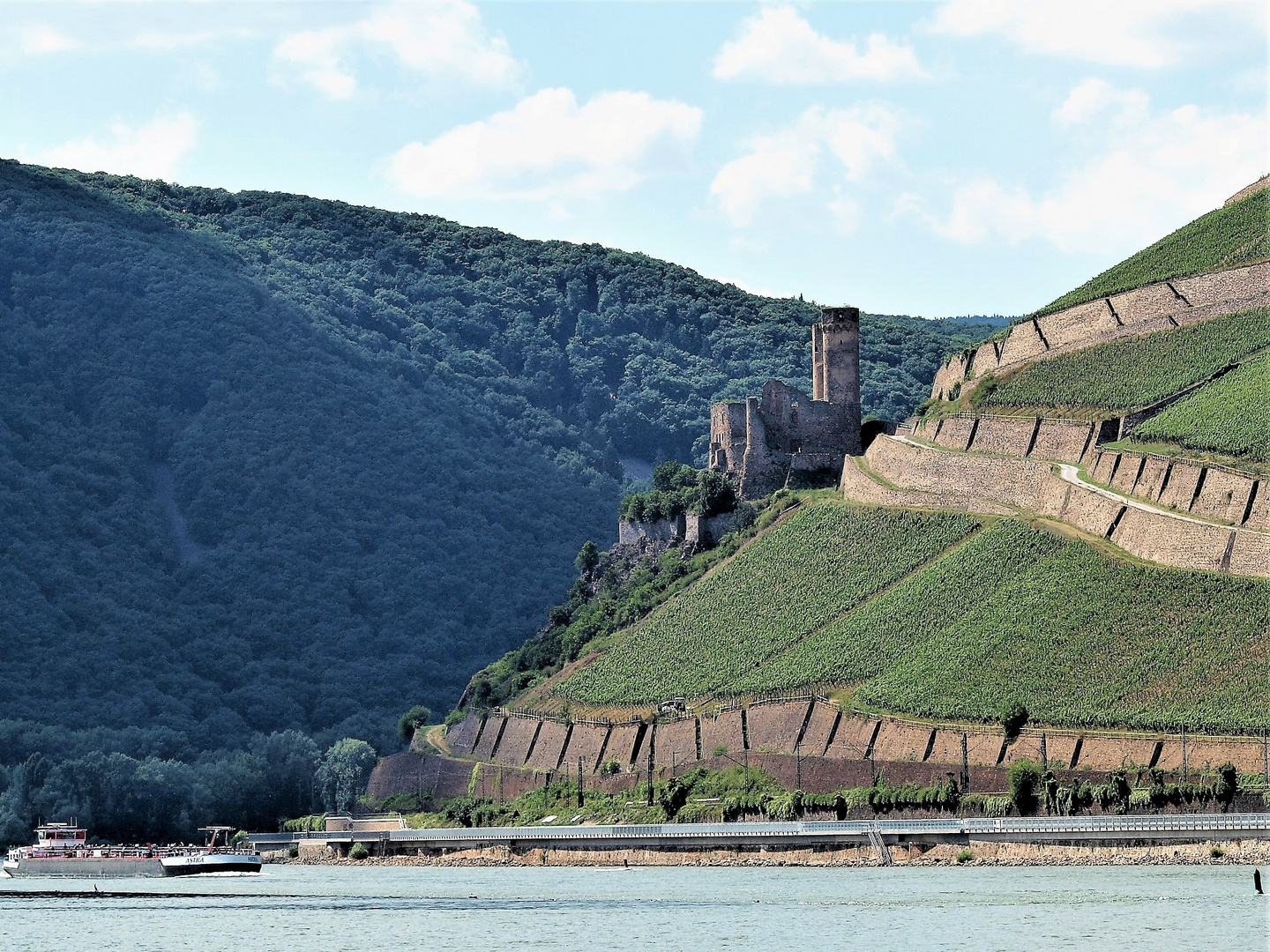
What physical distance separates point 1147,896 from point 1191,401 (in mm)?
47301

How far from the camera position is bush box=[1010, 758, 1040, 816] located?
100375mm

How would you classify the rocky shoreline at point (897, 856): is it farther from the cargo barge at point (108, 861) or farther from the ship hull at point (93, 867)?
the ship hull at point (93, 867)

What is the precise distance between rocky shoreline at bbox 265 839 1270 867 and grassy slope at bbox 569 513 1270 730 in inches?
256

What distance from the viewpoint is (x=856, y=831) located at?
105625mm

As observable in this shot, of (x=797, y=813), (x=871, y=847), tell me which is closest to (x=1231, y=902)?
(x=871, y=847)

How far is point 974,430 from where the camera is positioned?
136 metres

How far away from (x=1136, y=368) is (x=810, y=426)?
916 inches

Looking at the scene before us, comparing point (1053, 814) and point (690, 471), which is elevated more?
point (690, 471)

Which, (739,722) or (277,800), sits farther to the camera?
(277,800)

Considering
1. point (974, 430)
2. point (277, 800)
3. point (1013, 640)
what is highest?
point (974, 430)

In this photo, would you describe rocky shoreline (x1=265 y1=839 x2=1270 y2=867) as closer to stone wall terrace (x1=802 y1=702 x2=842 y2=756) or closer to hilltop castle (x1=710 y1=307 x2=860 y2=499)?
stone wall terrace (x1=802 y1=702 x2=842 y2=756)

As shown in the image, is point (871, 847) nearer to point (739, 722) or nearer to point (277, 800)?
point (739, 722)

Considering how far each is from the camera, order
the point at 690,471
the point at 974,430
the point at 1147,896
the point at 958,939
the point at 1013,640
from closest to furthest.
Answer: the point at 958,939
the point at 1147,896
the point at 1013,640
the point at 974,430
the point at 690,471

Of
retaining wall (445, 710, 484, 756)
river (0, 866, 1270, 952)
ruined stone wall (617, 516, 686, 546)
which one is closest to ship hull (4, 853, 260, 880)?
river (0, 866, 1270, 952)
